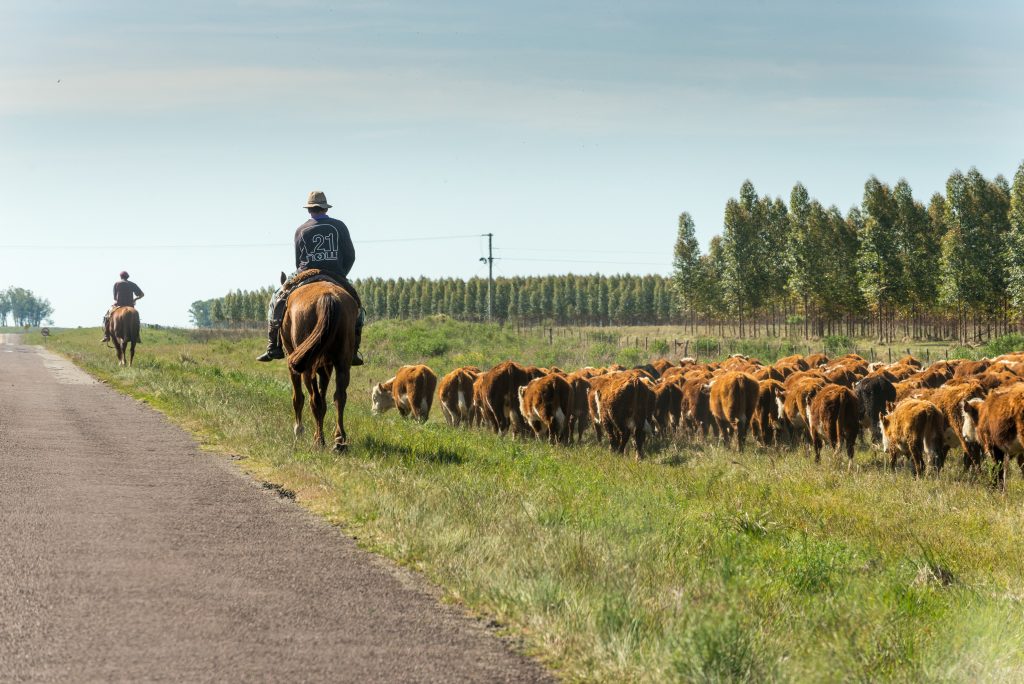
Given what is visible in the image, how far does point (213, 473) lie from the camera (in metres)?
10.4

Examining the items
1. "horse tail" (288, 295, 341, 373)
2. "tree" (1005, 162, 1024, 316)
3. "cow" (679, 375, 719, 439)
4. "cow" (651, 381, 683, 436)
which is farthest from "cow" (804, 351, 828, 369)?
"tree" (1005, 162, 1024, 316)

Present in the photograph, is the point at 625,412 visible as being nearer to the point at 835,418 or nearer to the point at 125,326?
the point at 835,418

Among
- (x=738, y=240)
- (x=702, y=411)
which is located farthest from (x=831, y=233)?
(x=702, y=411)

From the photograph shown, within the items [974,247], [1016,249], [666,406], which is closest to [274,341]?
[666,406]

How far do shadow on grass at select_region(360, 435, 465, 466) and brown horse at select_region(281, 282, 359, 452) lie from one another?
0.44 metres

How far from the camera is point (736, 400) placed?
1975 centimetres

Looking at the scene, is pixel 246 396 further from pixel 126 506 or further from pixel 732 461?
pixel 126 506

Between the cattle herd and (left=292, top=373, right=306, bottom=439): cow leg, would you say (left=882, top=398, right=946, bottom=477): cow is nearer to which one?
the cattle herd

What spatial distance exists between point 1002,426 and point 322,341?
959 cm

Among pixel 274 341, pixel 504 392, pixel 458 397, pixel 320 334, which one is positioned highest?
pixel 320 334

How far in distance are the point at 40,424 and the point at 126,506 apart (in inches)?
268

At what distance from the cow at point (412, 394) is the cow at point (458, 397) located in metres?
0.46

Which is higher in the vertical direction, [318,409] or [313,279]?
[313,279]

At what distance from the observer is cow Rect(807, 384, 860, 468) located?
17.4 metres
